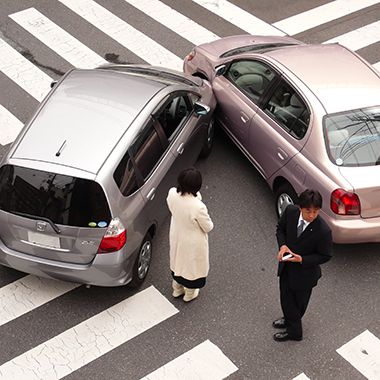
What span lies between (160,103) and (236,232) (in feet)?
5.63

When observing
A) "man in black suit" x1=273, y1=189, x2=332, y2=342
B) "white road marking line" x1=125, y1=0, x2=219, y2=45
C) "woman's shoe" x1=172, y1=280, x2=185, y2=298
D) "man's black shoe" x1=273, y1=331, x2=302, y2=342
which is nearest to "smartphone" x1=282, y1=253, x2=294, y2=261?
"man in black suit" x1=273, y1=189, x2=332, y2=342

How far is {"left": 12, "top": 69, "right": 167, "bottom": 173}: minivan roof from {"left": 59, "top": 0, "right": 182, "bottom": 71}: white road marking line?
11.4ft

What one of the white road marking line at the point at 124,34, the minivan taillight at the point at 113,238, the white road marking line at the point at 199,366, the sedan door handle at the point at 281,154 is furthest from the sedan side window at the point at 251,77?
the white road marking line at the point at 199,366

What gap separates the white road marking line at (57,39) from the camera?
10.9m

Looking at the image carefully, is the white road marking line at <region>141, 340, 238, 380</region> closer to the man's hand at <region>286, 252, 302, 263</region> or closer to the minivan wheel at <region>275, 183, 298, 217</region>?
the man's hand at <region>286, 252, 302, 263</region>

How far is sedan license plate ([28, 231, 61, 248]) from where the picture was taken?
644cm

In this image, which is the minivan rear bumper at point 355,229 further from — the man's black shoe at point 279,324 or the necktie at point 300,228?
the necktie at point 300,228

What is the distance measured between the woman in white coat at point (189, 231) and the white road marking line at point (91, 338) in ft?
1.34

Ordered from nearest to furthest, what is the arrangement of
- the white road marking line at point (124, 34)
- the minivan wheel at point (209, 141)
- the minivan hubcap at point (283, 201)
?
the minivan hubcap at point (283, 201) → the minivan wheel at point (209, 141) → the white road marking line at point (124, 34)

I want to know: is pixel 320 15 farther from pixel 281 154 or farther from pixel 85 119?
pixel 85 119

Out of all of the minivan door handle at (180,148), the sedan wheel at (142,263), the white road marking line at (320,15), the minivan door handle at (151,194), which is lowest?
the sedan wheel at (142,263)

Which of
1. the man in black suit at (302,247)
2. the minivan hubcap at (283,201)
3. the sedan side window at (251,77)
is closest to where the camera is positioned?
the man in black suit at (302,247)

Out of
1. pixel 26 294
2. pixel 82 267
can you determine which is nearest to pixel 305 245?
pixel 82 267

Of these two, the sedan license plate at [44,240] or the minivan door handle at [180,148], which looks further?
the minivan door handle at [180,148]
